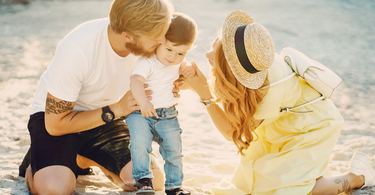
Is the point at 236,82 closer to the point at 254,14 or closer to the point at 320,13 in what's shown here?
the point at 254,14

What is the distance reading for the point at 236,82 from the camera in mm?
2451

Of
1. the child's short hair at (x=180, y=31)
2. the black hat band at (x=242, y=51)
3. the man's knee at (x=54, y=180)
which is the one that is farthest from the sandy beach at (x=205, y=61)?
the black hat band at (x=242, y=51)

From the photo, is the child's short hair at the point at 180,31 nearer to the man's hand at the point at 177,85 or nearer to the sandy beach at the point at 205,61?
the man's hand at the point at 177,85

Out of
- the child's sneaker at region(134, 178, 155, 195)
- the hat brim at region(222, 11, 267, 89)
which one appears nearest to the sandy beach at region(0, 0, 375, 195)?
the child's sneaker at region(134, 178, 155, 195)

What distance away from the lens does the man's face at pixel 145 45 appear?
2479 millimetres

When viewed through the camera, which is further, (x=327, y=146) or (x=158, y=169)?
(x=158, y=169)

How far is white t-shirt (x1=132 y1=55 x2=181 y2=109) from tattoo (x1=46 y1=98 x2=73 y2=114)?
68 cm

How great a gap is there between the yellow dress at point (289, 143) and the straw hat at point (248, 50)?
0.25 m

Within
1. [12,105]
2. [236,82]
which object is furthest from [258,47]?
[12,105]

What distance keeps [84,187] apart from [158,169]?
0.70 meters

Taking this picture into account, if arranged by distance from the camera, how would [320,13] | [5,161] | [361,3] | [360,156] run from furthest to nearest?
[361,3]
[320,13]
[5,161]
[360,156]

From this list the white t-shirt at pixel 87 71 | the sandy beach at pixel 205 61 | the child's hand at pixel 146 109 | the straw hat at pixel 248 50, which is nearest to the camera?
the straw hat at pixel 248 50

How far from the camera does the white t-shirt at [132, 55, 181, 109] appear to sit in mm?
2549

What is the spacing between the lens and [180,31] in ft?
8.11
